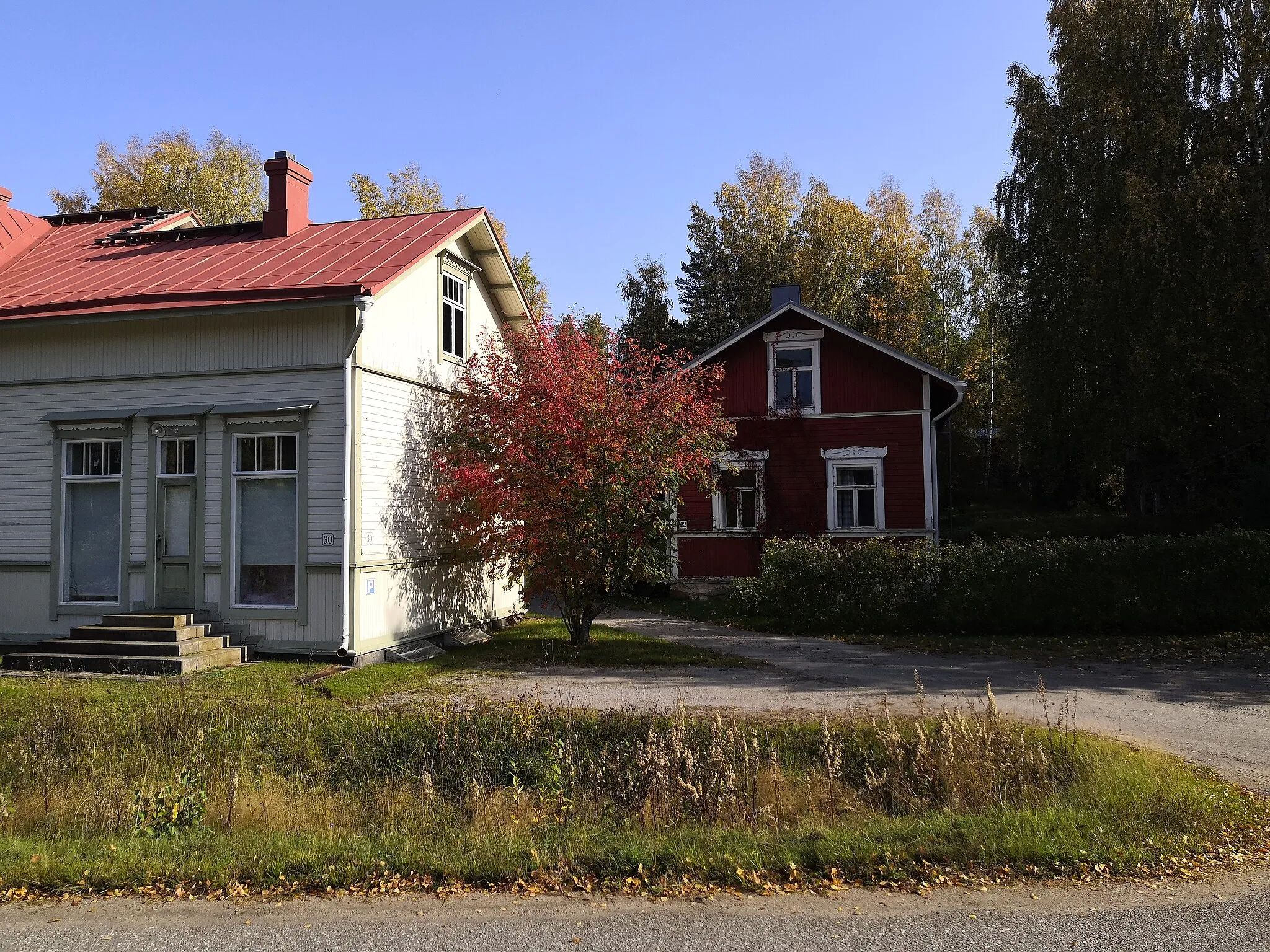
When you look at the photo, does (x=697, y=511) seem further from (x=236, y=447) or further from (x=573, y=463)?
(x=236, y=447)

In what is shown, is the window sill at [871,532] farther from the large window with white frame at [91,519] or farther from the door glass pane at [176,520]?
the large window with white frame at [91,519]

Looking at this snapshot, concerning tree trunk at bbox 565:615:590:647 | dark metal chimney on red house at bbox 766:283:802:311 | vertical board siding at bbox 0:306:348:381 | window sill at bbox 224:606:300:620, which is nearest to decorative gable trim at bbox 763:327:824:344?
dark metal chimney on red house at bbox 766:283:802:311

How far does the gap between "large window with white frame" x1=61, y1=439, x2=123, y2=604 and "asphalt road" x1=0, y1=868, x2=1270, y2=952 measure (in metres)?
9.67

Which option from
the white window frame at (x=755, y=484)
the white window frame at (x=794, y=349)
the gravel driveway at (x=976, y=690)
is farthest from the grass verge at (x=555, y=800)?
the white window frame at (x=794, y=349)

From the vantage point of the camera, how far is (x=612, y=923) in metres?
5.06

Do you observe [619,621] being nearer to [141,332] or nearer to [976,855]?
[141,332]

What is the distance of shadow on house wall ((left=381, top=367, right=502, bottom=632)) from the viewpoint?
14.2 m

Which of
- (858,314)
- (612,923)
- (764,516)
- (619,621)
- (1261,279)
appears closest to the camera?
(612,923)

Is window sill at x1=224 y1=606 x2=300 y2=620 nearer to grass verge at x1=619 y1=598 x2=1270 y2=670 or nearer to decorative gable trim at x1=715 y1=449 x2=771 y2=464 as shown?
grass verge at x1=619 y1=598 x2=1270 y2=670

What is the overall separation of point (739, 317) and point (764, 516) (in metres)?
21.1

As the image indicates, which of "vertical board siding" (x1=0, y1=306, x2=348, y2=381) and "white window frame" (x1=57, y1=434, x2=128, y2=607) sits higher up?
"vertical board siding" (x1=0, y1=306, x2=348, y2=381)

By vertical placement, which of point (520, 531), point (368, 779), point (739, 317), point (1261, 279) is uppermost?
point (739, 317)

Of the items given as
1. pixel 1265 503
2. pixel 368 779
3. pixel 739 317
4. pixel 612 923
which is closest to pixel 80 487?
pixel 368 779

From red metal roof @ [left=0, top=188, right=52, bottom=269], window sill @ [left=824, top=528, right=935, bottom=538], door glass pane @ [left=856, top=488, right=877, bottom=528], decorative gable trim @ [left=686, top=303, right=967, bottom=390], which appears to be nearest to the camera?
red metal roof @ [left=0, top=188, right=52, bottom=269]
